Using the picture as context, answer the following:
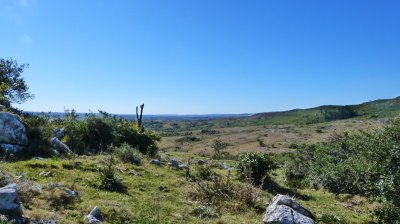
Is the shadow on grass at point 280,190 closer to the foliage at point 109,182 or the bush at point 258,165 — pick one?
the bush at point 258,165

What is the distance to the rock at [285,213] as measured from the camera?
12348mm

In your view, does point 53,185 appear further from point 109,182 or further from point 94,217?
point 94,217

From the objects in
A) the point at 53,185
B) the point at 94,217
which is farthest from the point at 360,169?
the point at 53,185

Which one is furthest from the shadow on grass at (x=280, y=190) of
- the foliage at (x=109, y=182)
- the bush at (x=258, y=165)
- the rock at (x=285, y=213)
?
the foliage at (x=109, y=182)

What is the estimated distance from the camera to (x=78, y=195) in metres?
13.2

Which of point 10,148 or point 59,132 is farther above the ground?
point 59,132

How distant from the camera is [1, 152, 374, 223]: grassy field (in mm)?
11633

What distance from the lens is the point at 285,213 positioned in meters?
12.5

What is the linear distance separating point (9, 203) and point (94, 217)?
2396 mm

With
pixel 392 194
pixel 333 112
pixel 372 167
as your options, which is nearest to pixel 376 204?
pixel 372 167

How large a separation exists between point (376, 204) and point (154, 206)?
11060 millimetres

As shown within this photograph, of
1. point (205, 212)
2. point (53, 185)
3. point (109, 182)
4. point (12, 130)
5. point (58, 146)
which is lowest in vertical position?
point (205, 212)

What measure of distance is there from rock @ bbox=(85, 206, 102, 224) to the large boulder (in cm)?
939

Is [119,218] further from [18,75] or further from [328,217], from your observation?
[18,75]
